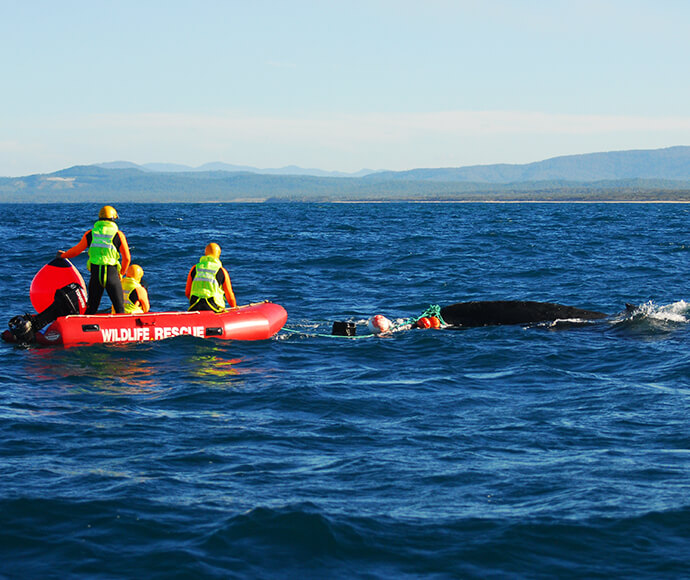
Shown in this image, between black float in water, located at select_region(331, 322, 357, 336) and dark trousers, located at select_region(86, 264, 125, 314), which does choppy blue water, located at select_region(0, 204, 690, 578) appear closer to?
black float in water, located at select_region(331, 322, 357, 336)

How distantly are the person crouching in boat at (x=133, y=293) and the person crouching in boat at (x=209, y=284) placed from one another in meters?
0.84

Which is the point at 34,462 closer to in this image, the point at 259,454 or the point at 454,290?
the point at 259,454

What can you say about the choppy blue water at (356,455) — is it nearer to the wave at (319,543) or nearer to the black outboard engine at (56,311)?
the wave at (319,543)

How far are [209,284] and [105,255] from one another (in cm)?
182

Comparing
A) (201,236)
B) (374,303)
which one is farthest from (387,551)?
(201,236)

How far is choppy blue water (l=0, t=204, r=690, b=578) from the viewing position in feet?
20.5

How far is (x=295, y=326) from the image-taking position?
16.6 metres

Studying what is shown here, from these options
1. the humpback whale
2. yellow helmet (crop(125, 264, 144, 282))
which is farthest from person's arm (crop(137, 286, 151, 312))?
the humpback whale

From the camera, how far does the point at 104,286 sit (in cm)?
1388

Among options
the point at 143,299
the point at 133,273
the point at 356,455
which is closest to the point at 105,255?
the point at 133,273

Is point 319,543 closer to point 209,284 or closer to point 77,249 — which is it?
point 209,284

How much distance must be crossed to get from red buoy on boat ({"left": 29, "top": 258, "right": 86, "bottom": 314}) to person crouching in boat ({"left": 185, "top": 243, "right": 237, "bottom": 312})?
80.1 inches

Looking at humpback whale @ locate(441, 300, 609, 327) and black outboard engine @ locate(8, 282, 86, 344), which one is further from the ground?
black outboard engine @ locate(8, 282, 86, 344)

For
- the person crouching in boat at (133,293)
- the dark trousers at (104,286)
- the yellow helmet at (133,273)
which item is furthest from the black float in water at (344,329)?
the dark trousers at (104,286)
